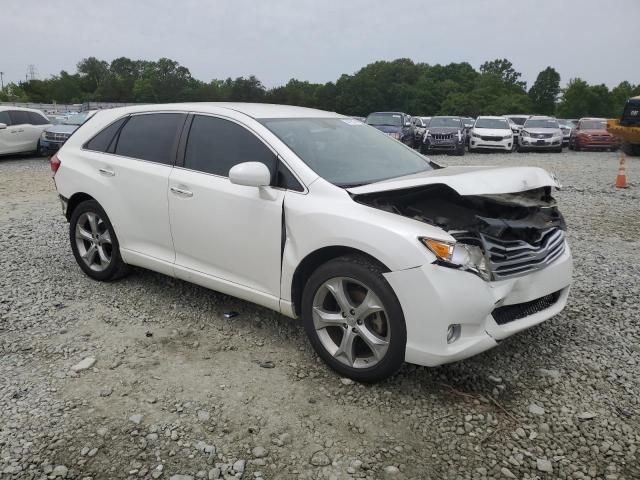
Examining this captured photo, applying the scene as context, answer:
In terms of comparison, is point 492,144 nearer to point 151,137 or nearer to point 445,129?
point 445,129

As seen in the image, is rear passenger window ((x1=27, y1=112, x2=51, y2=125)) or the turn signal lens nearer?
the turn signal lens

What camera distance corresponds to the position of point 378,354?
9.95 ft

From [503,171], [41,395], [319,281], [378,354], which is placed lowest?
[41,395]

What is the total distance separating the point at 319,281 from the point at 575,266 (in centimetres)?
350

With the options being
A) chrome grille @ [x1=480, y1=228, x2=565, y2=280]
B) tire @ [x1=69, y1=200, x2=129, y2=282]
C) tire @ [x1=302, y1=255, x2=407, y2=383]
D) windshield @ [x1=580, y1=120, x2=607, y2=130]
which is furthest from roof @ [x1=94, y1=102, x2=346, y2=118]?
windshield @ [x1=580, y1=120, x2=607, y2=130]

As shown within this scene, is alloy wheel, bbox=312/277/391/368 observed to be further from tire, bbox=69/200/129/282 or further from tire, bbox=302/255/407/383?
tire, bbox=69/200/129/282

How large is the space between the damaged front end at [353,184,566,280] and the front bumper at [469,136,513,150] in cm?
1769

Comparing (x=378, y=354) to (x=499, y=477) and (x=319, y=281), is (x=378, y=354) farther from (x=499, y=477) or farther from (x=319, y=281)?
(x=499, y=477)

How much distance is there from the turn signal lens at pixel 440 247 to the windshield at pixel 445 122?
60.3ft

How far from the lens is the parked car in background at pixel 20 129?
15.3 meters

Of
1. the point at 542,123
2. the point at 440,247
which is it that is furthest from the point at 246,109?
the point at 542,123

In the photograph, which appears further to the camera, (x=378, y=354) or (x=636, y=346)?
(x=636, y=346)

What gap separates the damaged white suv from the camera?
2.87 m

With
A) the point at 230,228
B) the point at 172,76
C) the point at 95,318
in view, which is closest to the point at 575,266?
the point at 230,228
